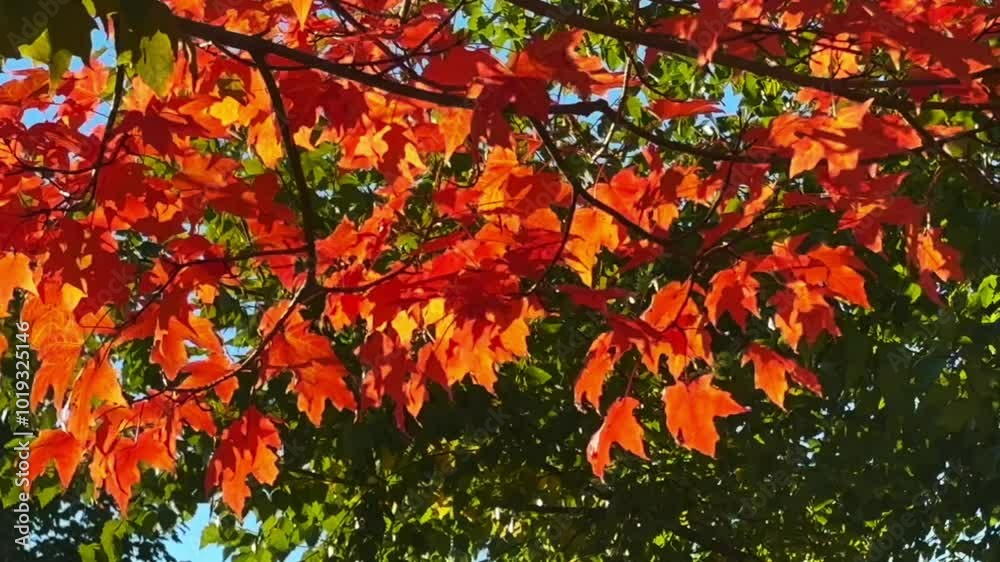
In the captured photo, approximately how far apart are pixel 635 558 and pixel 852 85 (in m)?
2.21

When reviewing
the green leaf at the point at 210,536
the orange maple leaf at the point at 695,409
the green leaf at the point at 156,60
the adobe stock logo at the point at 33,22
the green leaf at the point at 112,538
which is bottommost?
the orange maple leaf at the point at 695,409

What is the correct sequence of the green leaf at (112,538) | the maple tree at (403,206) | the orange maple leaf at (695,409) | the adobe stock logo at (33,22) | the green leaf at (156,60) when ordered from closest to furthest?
the adobe stock logo at (33,22), the green leaf at (156,60), the maple tree at (403,206), the orange maple leaf at (695,409), the green leaf at (112,538)

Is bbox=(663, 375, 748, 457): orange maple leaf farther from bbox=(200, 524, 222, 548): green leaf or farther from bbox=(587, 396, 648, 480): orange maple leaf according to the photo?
bbox=(200, 524, 222, 548): green leaf

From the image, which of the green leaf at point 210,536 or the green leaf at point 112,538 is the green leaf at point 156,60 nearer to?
the green leaf at point 112,538

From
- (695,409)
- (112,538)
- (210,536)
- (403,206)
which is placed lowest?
(695,409)

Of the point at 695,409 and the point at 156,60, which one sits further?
the point at 695,409

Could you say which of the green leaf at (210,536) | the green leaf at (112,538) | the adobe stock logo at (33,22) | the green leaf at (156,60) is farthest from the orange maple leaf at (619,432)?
the green leaf at (210,536)

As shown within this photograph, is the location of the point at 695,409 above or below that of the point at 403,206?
below

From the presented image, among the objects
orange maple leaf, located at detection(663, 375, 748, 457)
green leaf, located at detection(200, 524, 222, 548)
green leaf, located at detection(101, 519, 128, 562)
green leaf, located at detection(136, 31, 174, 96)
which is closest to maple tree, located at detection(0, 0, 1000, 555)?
orange maple leaf, located at detection(663, 375, 748, 457)

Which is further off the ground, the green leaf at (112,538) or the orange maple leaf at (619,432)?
the green leaf at (112,538)

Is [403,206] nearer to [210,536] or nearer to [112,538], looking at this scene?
[112,538]

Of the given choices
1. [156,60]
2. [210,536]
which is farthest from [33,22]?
[210,536]

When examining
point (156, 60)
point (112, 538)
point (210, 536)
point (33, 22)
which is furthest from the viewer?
point (210, 536)

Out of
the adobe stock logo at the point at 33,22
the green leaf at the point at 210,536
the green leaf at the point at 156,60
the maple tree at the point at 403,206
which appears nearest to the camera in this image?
the adobe stock logo at the point at 33,22
